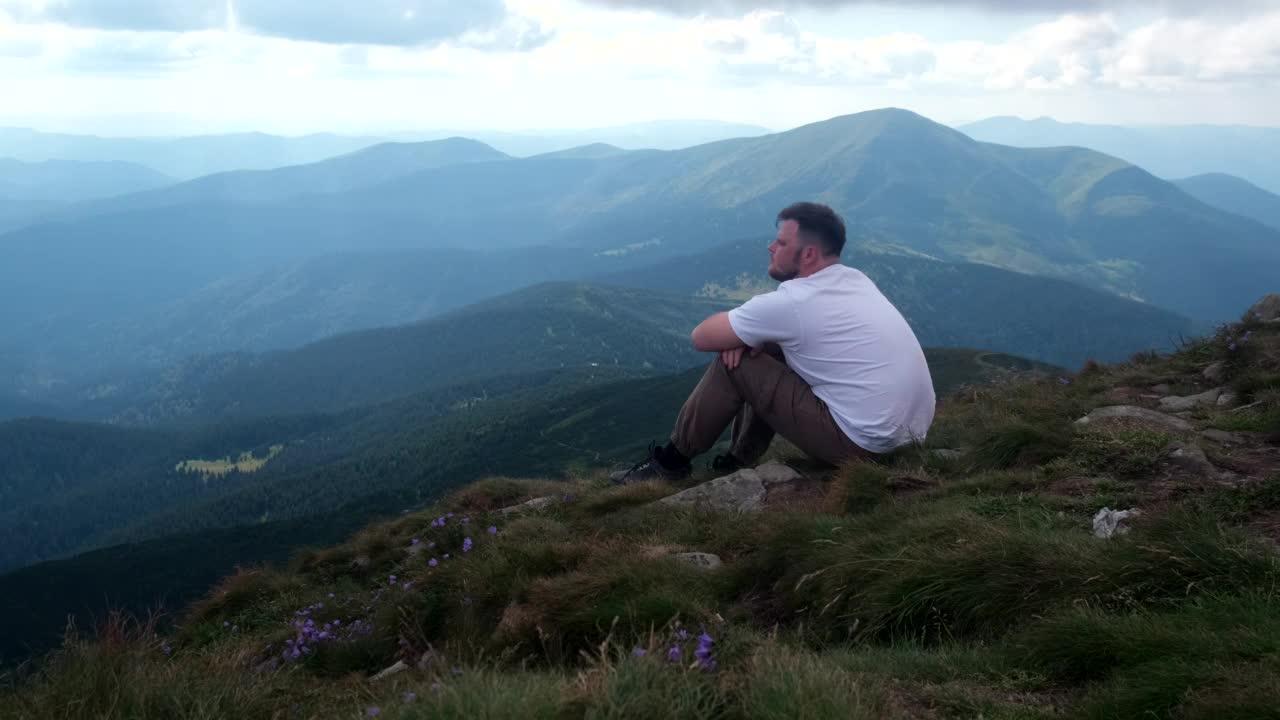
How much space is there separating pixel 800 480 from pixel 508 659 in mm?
5014

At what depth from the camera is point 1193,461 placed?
23.7ft

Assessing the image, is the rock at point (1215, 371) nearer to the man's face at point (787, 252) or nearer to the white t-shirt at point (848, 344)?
the white t-shirt at point (848, 344)

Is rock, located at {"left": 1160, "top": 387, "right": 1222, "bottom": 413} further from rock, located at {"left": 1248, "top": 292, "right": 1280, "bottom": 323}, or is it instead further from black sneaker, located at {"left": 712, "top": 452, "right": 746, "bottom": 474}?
black sneaker, located at {"left": 712, "top": 452, "right": 746, "bottom": 474}

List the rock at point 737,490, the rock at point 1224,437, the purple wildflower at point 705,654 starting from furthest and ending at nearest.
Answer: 1. the rock at point 737,490
2. the rock at point 1224,437
3. the purple wildflower at point 705,654

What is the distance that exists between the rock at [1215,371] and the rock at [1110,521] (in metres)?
7.57

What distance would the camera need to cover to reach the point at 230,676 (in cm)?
461

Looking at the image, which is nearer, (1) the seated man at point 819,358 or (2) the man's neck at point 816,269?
(1) the seated man at point 819,358

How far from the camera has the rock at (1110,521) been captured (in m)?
5.68

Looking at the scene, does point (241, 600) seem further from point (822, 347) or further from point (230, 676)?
point (822, 347)

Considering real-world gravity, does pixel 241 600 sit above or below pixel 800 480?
below

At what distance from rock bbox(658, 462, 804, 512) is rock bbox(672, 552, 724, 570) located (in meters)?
1.38

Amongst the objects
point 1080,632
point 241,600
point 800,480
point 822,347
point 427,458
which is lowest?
point 427,458

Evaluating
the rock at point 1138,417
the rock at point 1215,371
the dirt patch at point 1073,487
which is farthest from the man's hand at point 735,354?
the rock at point 1215,371

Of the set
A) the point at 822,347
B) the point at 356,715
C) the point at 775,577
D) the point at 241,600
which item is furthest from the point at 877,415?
the point at 241,600
